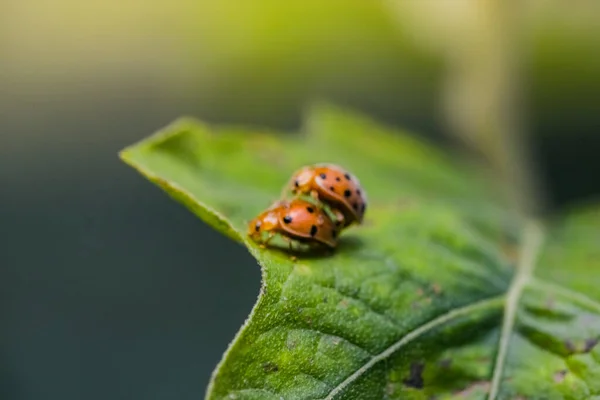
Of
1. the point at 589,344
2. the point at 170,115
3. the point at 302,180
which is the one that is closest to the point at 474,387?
the point at 589,344

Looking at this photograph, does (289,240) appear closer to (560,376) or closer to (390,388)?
(390,388)

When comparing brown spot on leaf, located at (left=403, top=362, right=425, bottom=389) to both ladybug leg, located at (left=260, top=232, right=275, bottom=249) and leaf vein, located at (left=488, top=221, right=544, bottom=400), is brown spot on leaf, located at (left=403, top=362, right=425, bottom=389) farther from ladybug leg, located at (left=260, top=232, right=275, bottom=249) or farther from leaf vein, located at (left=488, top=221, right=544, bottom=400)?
ladybug leg, located at (left=260, top=232, right=275, bottom=249)

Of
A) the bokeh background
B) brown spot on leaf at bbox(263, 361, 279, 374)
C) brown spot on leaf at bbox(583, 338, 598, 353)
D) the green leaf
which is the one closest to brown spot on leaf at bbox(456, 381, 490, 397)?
the green leaf

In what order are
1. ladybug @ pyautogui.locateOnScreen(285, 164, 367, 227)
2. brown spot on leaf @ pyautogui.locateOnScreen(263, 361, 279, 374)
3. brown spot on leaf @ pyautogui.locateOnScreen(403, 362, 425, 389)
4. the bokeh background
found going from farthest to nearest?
the bokeh background, ladybug @ pyautogui.locateOnScreen(285, 164, 367, 227), brown spot on leaf @ pyautogui.locateOnScreen(403, 362, 425, 389), brown spot on leaf @ pyautogui.locateOnScreen(263, 361, 279, 374)

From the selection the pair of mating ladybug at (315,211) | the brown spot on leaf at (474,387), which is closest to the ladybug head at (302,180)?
the pair of mating ladybug at (315,211)

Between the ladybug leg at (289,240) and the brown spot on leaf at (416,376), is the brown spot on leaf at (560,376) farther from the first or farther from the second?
the ladybug leg at (289,240)

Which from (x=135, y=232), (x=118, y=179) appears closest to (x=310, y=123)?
(x=135, y=232)
